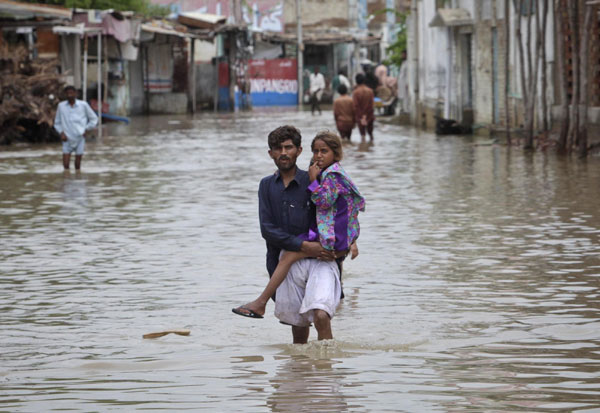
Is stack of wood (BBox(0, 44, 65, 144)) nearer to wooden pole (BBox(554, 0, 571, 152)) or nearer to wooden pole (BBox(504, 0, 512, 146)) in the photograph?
wooden pole (BBox(504, 0, 512, 146))

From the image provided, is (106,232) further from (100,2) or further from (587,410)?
(100,2)

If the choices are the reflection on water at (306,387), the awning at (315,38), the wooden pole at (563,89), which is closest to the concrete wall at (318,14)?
the awning at (315,38)

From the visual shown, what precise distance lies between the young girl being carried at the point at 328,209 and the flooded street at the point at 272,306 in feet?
1.41

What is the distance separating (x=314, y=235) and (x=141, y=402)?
147cm

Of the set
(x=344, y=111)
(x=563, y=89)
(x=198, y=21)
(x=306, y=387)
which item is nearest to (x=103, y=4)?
(x=198, y=21)

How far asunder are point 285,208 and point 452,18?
963 inches

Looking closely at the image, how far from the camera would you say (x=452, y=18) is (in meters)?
30.4

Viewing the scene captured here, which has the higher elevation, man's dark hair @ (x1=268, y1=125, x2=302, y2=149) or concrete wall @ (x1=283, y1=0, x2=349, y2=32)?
concrete wall @ (x1=283, y1=0, x2=349, y2=32)

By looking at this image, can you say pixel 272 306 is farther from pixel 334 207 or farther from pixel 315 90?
pixel 315 90

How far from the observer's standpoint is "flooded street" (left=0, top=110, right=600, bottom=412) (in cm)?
571

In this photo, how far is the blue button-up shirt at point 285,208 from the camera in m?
6.56

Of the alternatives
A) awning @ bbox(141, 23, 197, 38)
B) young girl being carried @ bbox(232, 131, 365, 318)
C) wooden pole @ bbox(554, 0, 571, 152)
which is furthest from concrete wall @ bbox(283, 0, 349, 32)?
young girl being carried @ bbox(232, 131, 365, 318)

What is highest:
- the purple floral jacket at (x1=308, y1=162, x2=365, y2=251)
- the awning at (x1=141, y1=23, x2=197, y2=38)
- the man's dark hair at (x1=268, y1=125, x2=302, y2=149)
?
the awning at (x1=141, y1=23, x2=197, y2=38)

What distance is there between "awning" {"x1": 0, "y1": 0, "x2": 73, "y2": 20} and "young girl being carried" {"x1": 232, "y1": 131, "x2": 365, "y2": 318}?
21989 millimetres
